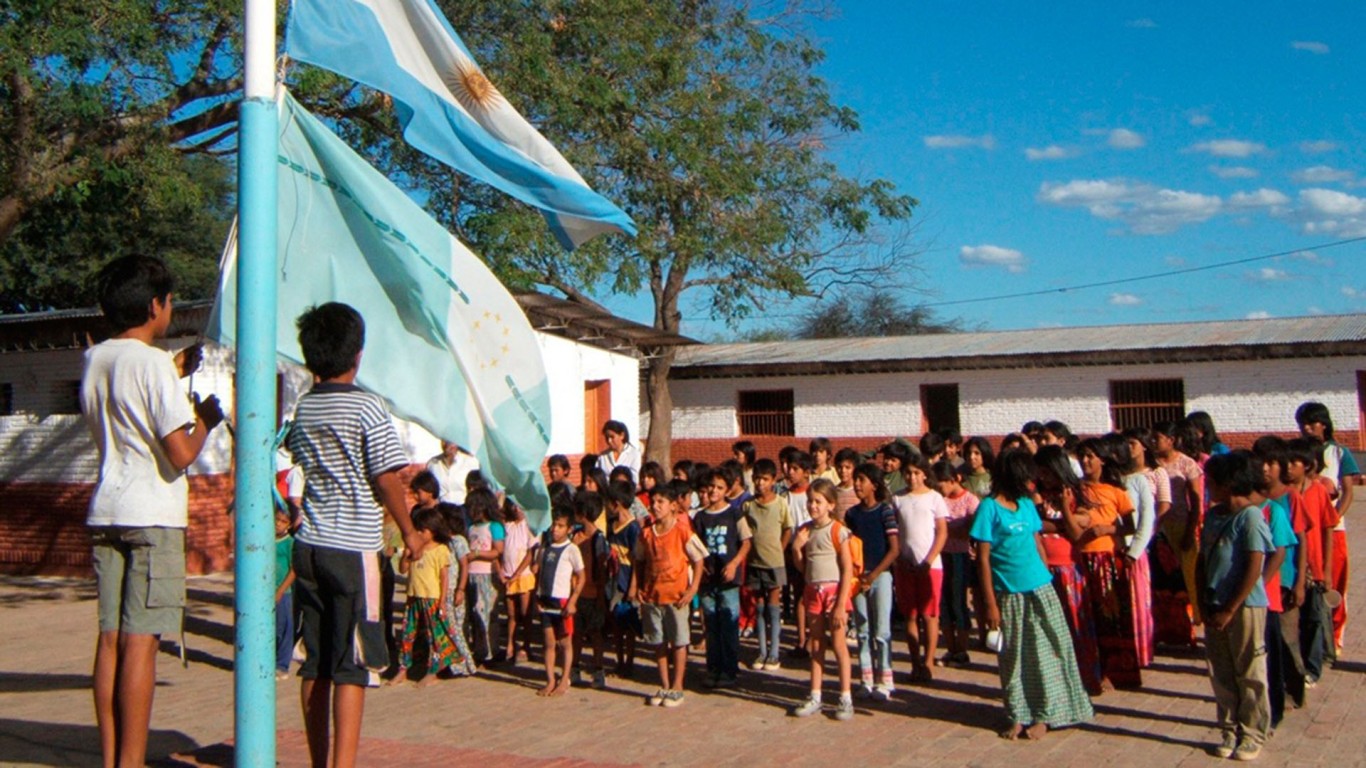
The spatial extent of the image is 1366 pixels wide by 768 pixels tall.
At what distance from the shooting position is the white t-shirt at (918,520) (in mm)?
7883

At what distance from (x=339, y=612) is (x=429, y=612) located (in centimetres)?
419

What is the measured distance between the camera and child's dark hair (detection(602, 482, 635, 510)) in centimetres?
845

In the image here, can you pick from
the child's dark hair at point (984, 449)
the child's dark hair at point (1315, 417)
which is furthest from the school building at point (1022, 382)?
the child's dark hair at point (1315, 417)

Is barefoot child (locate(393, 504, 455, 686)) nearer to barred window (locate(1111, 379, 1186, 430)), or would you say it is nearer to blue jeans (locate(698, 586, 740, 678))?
blue jeans (locate(698, 586, 740, 678))

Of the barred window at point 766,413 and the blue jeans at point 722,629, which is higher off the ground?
the barred window at point 766,413

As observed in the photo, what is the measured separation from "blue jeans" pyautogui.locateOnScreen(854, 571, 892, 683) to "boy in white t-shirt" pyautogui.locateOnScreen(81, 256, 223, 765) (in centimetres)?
430

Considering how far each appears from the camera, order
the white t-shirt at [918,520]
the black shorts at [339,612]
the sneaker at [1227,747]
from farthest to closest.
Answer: the white t-shirt at [918,520]
the sneaker at [1227,747]
the black shorts at [339,612]

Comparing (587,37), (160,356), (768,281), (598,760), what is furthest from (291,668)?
(768,281)

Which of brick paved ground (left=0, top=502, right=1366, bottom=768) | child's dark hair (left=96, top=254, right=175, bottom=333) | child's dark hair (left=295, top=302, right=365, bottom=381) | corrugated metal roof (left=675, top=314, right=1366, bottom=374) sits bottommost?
brick paved ground (left=0, top=502, right=1366, bottom=768)

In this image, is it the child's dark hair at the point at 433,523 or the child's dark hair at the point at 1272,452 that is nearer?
the child's dark hair at the point at 1272,452

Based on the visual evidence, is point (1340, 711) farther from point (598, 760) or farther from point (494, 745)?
point (494, 745)

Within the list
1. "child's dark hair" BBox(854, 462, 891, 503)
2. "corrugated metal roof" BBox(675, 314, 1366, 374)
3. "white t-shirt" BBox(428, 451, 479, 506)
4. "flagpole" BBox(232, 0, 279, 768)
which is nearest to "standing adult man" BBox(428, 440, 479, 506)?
"white t-shirt" BBox(428, 451, 479, 506)

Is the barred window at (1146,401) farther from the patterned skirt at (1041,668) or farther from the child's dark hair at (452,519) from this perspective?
the patterned skirt at (1041,668)

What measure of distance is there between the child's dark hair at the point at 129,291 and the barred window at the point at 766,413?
84.8 feet
